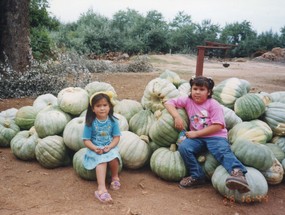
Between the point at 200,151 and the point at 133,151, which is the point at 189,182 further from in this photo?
the point at 133,151

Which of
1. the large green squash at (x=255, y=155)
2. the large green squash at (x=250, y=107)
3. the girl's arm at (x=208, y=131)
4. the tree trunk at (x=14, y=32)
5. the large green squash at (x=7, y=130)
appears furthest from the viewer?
the tree trunk at (x=14, y=32)

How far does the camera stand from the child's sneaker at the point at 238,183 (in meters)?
3.14

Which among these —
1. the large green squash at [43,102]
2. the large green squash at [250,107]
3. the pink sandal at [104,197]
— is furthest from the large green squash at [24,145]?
the large green squash at [250,107]

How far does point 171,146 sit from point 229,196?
89 centimetres

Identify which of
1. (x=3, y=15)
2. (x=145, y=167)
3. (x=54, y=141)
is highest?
(x=3, y=15)

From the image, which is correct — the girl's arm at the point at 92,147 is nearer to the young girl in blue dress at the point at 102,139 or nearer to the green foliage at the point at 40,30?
the young girl in blue dress at the point at 102,139

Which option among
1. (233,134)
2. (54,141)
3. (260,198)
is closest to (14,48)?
(54,141)

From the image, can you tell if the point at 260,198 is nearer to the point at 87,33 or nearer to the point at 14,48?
the point at 14,48

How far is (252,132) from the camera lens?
12.6 feet

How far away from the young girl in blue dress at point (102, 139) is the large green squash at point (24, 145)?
0.96 m

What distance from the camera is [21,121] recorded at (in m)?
4.74

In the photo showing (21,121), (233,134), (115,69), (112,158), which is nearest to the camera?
(112,158)

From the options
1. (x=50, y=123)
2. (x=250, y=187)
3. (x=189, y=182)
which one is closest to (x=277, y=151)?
(x=250, y=187)

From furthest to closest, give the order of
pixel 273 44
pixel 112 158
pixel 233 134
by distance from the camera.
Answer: pixel 273 44
pixel 233 134
pixel 112 158
